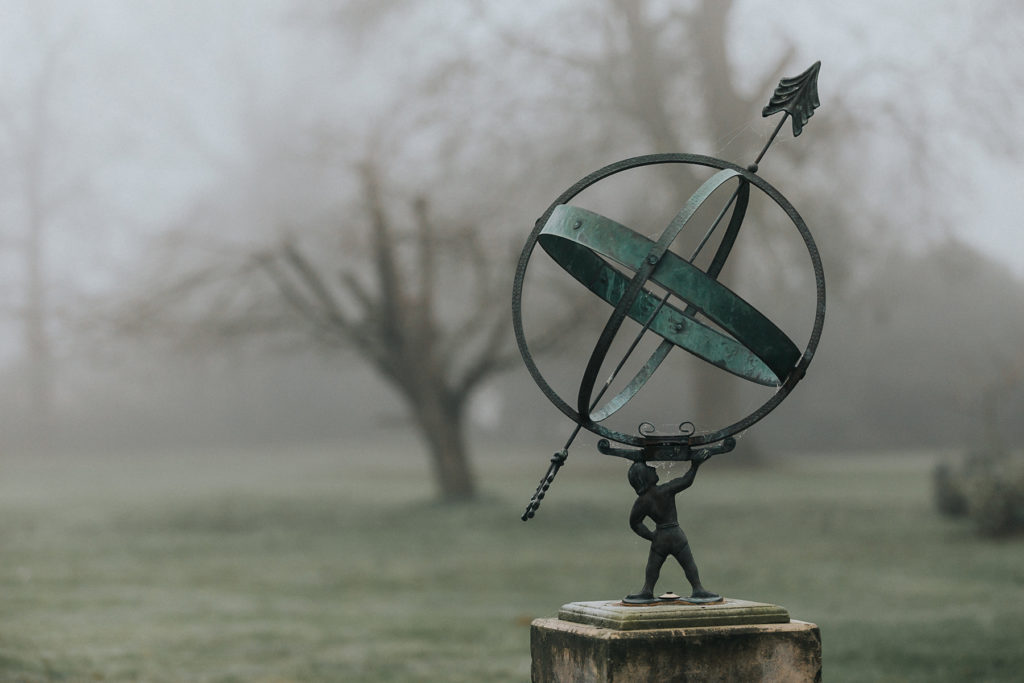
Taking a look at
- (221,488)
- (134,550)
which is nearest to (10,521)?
(134,550)

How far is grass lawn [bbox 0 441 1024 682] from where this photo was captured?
861cm

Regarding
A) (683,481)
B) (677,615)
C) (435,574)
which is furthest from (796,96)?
(435,574)

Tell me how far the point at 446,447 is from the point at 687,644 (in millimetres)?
16520

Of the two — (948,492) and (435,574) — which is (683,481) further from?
(948,492)

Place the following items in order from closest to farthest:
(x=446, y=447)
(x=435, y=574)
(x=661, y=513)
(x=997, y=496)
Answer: (x=661, y=513)
(x=435, y=574)
(x=997, y=496)
(x=446, y=447)

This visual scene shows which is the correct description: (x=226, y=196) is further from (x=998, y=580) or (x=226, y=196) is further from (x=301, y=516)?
(x=998, y=580)

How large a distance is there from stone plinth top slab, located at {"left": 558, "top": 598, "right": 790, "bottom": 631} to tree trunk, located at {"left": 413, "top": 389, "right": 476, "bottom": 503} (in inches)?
633

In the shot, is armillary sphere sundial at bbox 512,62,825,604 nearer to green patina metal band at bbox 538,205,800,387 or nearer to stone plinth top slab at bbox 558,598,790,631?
green patina metal band at bbox 538,205,800,387

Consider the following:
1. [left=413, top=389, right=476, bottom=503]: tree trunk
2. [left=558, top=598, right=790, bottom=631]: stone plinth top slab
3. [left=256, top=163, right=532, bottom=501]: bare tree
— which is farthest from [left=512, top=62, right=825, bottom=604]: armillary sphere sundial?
[left=413, top=389, right=476, bottom=503]: tree trunk

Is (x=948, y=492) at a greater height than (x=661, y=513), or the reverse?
(x=948, y=492)

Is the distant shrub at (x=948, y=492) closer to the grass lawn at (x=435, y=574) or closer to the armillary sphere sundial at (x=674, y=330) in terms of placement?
the grass lawn at (x=435, y=574)

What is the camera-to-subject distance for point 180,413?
4238 centimetres

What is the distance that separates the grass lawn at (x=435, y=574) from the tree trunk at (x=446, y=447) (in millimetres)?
522

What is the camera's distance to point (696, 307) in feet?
14.9
